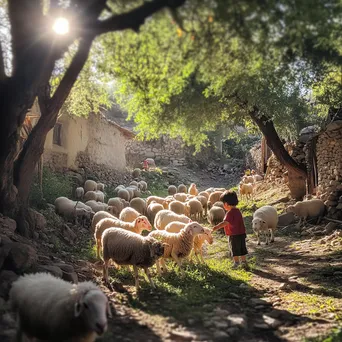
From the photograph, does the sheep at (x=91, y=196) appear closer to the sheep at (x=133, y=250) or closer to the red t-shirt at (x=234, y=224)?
the red t-shirt at (x=234, y=224)

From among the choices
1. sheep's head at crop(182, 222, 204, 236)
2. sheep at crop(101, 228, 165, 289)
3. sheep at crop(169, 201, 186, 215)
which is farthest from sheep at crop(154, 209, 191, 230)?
sheep at crop(101, 228, 165, 289)

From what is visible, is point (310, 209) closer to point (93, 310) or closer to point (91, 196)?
point (91, 196)

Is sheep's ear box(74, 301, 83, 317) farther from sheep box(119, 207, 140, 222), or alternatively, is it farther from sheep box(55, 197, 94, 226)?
sheep box(55, 197, 94, 226)

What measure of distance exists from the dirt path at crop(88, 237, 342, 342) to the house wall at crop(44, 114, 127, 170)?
1014cm

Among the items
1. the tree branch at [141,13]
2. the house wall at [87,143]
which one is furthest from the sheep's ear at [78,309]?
the house wall at [87,143]

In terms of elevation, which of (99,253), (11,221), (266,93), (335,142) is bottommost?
(99,253)

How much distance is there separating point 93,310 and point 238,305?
2786 millimetres

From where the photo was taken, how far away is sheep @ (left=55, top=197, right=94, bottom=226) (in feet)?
34.6

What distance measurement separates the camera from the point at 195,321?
14.5 ft

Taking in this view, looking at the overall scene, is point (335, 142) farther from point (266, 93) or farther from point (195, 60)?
point (195, 60)

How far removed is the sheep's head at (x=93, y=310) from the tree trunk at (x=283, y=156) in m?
9.85

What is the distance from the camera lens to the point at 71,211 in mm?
10586

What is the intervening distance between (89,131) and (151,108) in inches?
489

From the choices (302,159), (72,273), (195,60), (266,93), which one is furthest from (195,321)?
(302,159)
